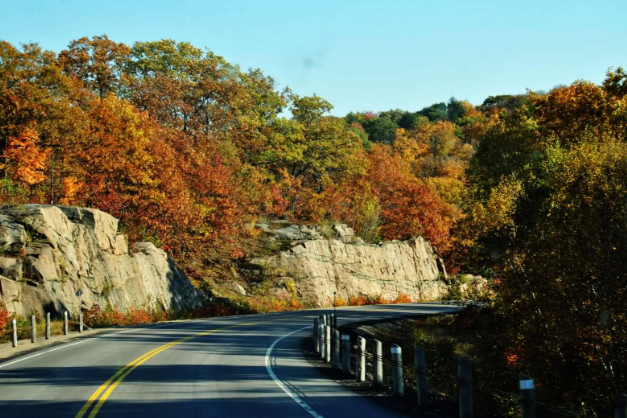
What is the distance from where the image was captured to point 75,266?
31453mm

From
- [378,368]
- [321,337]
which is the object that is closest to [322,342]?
[321,337]

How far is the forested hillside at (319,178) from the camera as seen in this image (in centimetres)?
1980

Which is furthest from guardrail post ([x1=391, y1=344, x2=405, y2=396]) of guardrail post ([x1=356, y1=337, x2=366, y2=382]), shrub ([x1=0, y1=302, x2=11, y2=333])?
shrub ([x1=0, y1=302, x2=11, y2=333])

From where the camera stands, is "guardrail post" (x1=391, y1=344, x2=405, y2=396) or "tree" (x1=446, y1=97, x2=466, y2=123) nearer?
"guardrail post" (x1=391, y1=344, x2=405, y2=396)

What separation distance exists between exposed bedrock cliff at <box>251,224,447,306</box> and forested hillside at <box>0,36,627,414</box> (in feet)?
12.5

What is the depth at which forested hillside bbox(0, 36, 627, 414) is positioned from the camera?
1980cm

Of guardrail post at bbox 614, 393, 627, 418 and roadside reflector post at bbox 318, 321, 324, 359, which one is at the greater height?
guardrail post at bbox 614, 393, 627, 418

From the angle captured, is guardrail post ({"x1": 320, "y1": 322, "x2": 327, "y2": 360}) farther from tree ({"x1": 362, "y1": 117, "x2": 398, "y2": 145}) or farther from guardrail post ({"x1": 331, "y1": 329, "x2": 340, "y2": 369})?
tree ({"x1": 362, "y1": 117, "x2": 398, "y2": 145})

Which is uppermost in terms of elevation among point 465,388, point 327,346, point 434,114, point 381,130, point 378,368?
point 434,114

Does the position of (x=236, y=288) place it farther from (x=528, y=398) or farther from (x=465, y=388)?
(x=528, y=398)

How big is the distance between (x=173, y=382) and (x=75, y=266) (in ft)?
63.0

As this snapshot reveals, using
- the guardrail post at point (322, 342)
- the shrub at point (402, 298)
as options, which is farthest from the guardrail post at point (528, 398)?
the shrub at point (402, 298)

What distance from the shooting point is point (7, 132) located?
36.3 m

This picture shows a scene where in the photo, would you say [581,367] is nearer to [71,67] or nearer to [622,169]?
[622,169]
